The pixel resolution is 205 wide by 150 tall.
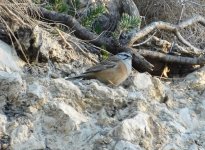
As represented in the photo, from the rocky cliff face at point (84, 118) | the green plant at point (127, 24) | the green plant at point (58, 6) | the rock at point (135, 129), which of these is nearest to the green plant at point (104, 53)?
the green plant at point (127, 24)

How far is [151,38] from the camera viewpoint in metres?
6.43

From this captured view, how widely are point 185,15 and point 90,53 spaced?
6.91 feet

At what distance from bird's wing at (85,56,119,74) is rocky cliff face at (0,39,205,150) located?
1.33ft

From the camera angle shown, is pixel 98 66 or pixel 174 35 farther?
pixel 174 35

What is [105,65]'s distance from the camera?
554 cm

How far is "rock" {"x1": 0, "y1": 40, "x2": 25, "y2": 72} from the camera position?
16.2 ft

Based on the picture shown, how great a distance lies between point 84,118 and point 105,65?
129 cm

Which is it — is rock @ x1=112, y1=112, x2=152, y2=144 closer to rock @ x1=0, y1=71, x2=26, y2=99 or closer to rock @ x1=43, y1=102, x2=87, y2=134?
rock @ x1=43, y1=102, x2=87, y2=134

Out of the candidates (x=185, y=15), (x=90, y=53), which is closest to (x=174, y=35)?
(x=185, y=15)

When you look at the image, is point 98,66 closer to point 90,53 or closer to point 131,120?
point 90,53

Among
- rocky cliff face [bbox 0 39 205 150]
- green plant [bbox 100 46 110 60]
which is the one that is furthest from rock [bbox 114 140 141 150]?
green plant [bbox 100 46 110 60]

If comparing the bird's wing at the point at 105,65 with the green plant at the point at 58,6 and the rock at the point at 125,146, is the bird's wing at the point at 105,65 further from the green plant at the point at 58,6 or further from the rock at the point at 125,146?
the rock at the point at 125,146

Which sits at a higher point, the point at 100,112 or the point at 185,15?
the point at 100,112

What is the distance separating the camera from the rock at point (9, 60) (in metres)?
4.93
